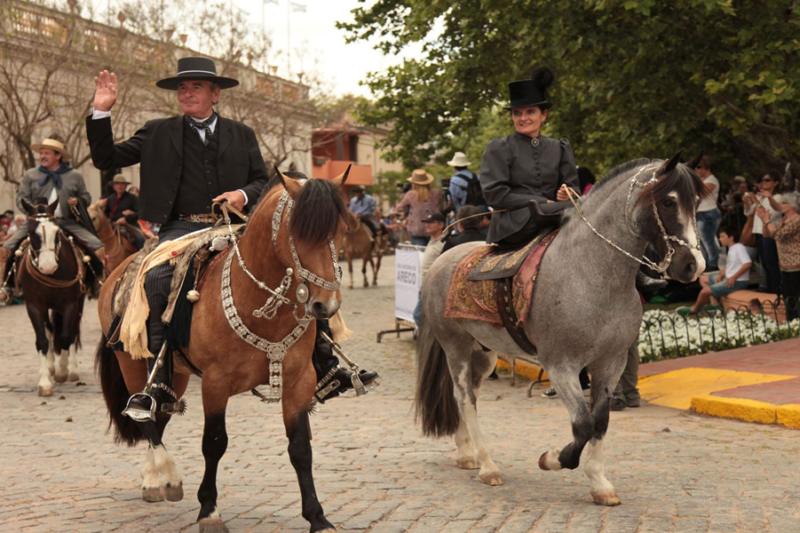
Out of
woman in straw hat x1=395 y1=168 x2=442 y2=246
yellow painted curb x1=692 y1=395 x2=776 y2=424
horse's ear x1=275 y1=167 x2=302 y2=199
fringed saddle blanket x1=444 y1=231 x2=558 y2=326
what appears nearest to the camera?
horse's ear x1=275 y1=167 x2=302 y2=199

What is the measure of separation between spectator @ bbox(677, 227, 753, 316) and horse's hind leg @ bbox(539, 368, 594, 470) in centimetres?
928

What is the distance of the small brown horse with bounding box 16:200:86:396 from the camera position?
1214 centimetres

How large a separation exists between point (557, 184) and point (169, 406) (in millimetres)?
3303

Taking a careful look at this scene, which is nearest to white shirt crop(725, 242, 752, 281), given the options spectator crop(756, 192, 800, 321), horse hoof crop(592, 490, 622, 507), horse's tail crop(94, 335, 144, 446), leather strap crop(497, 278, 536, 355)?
spectator crop(756, 192, 800, 321)

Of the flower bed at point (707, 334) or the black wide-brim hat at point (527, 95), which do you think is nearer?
the black wide-brim hat at point (527, 95)

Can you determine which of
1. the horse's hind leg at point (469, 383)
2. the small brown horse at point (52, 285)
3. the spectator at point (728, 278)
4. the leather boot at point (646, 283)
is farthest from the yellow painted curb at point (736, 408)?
the small brown horse at point (52, 285)

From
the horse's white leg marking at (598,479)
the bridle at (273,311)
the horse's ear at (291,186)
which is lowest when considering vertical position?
the horse's white leg marking at (598,479)

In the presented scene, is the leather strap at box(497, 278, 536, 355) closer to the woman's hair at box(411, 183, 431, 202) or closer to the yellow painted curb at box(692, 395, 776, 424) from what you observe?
the yellow painted curb at box(692, 395, 776, 424)

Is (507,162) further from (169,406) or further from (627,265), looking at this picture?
(169,406)

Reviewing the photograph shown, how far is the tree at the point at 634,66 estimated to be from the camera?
14.0 metres

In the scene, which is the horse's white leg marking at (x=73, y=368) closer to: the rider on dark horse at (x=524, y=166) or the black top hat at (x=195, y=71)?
the black top hat at (x=195, y=71)

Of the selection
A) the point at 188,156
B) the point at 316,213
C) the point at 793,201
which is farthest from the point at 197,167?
the point at 793,201

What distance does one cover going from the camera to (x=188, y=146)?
6.84m

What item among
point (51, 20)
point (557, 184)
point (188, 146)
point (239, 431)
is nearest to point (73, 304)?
point (239, 431)
